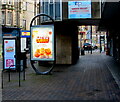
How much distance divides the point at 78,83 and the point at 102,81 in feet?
4.19

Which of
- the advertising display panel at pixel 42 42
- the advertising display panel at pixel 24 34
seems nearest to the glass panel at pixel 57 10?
the advertising display panel at pixel 42 42

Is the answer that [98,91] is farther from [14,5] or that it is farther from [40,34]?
[14,5]

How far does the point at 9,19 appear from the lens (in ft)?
123

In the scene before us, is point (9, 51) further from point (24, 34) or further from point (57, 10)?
point (24, 34)

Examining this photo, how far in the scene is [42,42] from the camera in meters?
14.4

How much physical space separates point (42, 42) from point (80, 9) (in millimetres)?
5184

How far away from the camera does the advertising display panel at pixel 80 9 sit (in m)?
18.0

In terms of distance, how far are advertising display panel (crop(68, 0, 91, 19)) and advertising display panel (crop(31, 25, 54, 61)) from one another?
14.4ft

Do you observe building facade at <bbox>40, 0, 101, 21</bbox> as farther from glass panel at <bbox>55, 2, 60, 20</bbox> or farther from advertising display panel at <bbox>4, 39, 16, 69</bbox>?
advertising display panel at <bbox>4, 39, 16, 69</bbox>

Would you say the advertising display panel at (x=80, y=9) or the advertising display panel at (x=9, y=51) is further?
the advertising display panel at (x=80, y=9)

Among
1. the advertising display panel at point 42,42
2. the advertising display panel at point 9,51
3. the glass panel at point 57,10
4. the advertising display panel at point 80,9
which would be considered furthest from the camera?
the glass panel at point 57,10

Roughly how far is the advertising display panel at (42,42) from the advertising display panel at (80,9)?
4374 mm

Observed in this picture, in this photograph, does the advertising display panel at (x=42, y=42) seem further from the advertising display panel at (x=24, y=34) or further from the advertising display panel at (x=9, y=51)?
the advertising display panel at (x=24, y=34)

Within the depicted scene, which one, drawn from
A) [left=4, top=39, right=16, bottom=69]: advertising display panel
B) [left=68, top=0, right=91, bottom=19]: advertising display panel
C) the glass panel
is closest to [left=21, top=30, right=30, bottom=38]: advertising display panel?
the glass panel
